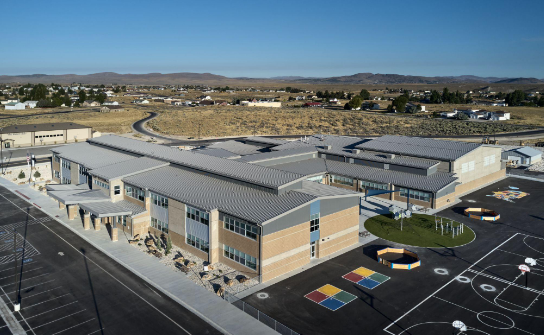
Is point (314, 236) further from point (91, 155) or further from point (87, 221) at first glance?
point (91, 155)

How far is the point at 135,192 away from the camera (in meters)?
51.7

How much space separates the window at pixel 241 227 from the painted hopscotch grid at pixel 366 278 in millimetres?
9193

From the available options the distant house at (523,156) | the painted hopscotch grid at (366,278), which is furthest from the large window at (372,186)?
the distant house at (523,156)

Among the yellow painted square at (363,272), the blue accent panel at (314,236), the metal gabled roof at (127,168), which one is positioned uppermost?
the metal gabled roof at (127,168)

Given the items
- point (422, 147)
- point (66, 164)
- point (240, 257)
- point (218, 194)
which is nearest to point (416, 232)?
point (240, 257)

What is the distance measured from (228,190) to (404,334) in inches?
933

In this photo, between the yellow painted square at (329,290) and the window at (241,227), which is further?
the window at (241,227)

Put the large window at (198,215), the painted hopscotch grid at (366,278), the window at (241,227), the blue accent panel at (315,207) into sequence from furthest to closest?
1. the blue accent panel at (315,207)
2. the large window at (198,215)
3. the window at (241,227)
4. the painted hopscotch grid at (366,278)

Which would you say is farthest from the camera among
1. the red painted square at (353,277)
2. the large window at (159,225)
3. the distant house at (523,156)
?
the distant house at (523,156)

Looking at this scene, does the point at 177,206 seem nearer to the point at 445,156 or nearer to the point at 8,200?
the point at 8,200

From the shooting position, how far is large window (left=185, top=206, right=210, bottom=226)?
41.8 m

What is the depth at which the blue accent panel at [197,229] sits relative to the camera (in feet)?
138

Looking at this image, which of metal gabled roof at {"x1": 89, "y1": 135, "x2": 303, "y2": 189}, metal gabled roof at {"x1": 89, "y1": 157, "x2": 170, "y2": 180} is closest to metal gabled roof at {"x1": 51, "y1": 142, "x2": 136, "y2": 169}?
metal gabled roof at {"x1": 89, "y1": 135, "x2": 303, "y2": 189}

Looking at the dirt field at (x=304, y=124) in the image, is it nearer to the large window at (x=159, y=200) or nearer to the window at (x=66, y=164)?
the window at (x=66, y=164)
